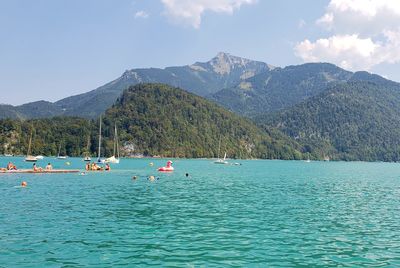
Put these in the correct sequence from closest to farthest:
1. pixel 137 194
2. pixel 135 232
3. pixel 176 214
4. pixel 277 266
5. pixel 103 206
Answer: pixel 277 266
pixel 135 232
pixel 176 214
pixel 103 206
pixel 137 194

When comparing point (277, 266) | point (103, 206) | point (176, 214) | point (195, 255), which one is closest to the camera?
point (277, 266)

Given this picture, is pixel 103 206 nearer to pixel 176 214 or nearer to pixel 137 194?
pixel 176 214

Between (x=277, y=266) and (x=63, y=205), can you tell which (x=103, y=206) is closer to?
(x=63, y=205)

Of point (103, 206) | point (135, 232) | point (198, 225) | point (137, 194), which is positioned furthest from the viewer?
point (137, 194)

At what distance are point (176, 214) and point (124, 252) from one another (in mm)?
17908

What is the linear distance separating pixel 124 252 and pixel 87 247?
120 inches

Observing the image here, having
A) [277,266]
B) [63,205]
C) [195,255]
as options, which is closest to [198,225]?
[195,255]

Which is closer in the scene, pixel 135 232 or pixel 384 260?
pixel 384 260

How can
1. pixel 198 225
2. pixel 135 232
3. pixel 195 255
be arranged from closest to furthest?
pixel 195 255
pixel 135 232
pixel 198 225

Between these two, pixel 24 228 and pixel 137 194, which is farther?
pixel 137 194

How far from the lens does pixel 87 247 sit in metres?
30.8

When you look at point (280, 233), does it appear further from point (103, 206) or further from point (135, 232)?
point (103, 206)

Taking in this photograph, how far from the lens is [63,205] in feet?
173

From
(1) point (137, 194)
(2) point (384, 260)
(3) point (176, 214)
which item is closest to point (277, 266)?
(2) point (384, 260)
